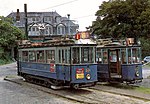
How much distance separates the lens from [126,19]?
31.5m

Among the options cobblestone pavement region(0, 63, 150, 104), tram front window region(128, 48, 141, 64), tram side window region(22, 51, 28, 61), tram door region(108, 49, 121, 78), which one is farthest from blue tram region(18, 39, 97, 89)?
tram side window region(22, 51, 28, 61)

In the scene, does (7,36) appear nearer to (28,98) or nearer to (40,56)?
(40,56)

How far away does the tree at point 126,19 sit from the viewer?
1208 inches

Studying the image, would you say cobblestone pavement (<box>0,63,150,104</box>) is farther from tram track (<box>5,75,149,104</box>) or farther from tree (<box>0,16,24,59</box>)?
tree (<box>0,16,24,59</box>)

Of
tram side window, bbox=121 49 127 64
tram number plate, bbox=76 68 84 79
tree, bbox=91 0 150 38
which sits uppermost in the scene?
tree, bbox=91 0 150 38

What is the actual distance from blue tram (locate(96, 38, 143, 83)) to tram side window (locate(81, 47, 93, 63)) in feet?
7.46

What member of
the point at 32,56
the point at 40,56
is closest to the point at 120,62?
the point at 40,56

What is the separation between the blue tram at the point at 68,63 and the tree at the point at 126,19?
45.3ft

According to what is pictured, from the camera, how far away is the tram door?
60.2 feet

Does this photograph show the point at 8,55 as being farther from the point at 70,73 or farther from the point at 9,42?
the point at 70,73

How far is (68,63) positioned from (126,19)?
17.0m

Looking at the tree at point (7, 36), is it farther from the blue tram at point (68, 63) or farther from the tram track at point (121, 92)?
the tram track at point (121, 92)

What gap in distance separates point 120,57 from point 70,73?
3.68 meters

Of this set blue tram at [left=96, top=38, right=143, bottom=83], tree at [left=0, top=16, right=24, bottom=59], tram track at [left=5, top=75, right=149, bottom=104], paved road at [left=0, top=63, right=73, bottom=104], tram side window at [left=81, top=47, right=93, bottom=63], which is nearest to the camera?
tram track at [left=5, top=75, right=149, bottom=104]
